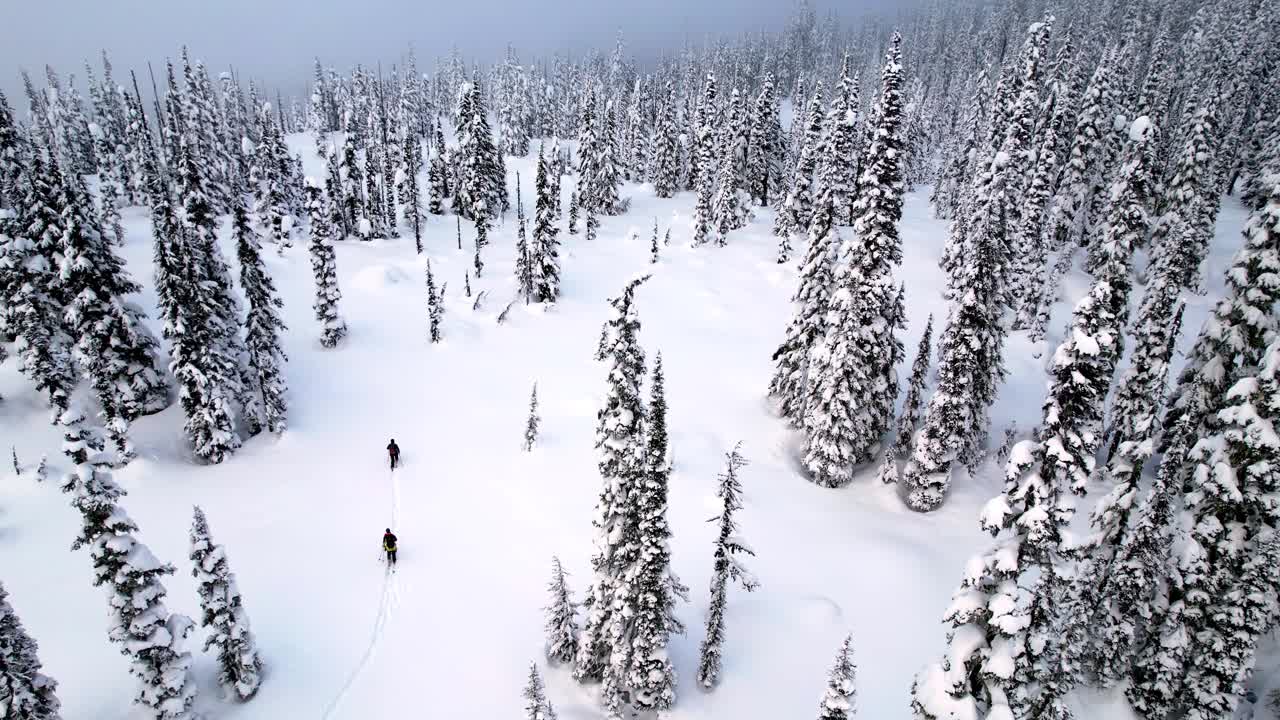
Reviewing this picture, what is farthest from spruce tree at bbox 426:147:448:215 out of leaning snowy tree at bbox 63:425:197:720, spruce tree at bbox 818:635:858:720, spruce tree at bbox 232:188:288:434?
spruce tree at bbox 818:635:858:720

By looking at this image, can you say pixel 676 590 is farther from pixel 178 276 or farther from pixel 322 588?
pixel 178 276

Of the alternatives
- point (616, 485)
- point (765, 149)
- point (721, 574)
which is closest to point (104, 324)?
point (616, 485)

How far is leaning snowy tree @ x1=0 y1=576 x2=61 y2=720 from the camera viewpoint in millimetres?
12344

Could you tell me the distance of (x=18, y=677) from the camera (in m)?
12.5

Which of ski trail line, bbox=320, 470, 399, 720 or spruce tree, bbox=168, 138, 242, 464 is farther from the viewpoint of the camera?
spruce tree, bbox=168, 138, 242, 464

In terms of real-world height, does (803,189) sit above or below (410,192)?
above

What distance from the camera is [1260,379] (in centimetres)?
1405

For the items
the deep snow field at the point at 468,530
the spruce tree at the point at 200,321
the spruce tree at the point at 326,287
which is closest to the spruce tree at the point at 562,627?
the deep snow field at the point at 468,530

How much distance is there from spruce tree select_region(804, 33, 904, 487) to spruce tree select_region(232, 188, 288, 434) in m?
26.4

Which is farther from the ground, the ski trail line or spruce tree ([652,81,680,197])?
spruce tree ([652,81,680,197])

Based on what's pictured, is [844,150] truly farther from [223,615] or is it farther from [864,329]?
[223,615]

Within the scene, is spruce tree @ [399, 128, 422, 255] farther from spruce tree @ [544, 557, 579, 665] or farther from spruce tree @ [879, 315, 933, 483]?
spruce tree @ [544, 557, 579, 665]

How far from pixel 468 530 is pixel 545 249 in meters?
28.1

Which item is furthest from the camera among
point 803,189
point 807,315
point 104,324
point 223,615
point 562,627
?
point 803,189
